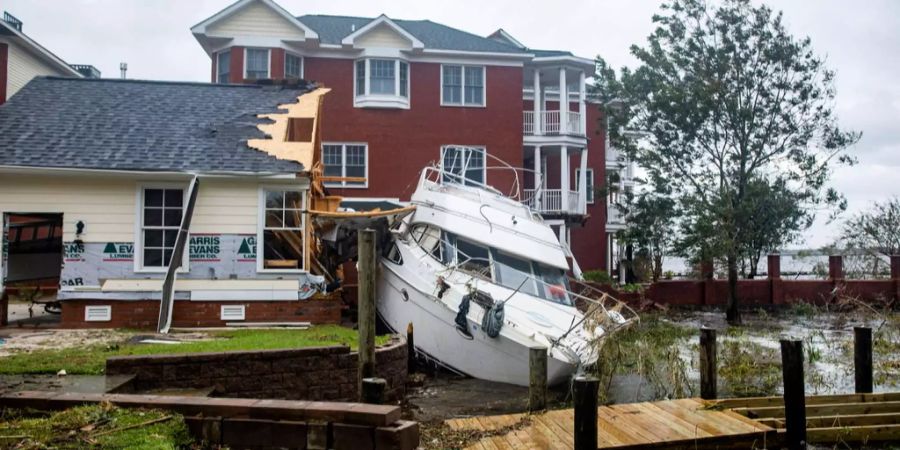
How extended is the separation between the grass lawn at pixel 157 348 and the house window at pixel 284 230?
2.82 metres

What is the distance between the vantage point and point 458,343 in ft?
45.6

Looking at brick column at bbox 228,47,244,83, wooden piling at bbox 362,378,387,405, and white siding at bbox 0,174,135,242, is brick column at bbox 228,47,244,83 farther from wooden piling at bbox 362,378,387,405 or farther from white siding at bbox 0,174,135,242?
wooden piling at bbox 362,378,387,405

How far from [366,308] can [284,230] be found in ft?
25.4

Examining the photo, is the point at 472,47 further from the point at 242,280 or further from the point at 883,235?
the point at 883,235

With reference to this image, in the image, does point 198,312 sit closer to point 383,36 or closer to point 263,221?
point 263,221

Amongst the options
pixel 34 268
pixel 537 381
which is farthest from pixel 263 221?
pixel 537 381

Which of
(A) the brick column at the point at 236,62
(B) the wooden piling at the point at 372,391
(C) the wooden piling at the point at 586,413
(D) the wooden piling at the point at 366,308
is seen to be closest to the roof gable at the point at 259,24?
(A) the brick column at the point at 236,62

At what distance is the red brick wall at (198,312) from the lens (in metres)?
15.1

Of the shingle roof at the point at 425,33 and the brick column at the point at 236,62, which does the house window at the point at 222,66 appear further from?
the shingle roof at the point at 425,33

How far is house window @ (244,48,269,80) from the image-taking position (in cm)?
2639

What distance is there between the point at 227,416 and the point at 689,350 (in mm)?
12894

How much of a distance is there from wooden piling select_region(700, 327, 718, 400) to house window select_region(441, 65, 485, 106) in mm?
18394

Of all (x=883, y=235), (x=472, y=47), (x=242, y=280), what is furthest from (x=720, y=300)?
(x=242, y=280)

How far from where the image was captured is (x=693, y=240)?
25.5 m
